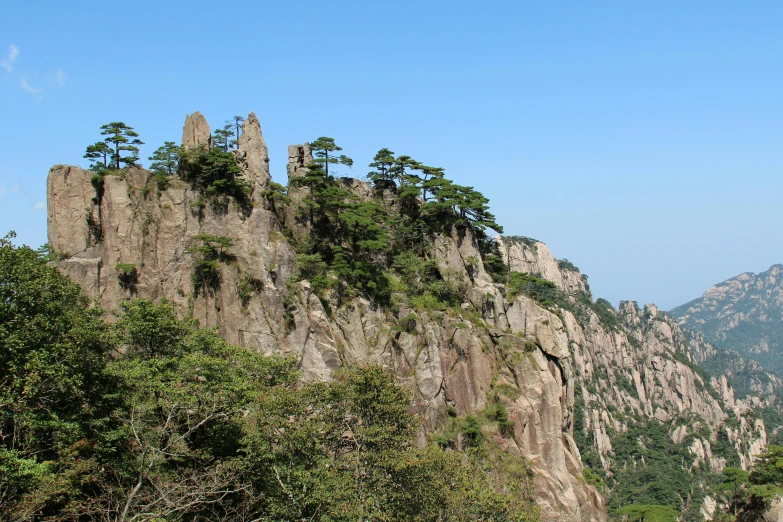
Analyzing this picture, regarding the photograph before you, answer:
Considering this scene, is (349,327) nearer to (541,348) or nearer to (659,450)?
(541,348)

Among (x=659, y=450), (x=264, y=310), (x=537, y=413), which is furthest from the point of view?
(x=659, y=450)

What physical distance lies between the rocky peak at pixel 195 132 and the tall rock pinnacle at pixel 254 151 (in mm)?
2358

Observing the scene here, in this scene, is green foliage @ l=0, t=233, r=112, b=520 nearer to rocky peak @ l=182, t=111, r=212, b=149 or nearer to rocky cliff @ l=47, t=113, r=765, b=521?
rocky cliff @ l=47, t=113, r=765, b=521

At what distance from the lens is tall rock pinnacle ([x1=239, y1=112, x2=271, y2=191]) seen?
44000mm

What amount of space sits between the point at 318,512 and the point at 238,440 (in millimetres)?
4915

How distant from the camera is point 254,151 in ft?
146

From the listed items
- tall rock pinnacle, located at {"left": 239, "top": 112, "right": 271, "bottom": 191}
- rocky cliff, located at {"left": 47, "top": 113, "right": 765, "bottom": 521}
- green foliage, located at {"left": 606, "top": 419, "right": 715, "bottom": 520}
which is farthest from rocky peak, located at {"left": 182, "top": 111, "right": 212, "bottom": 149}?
green foliage, located at {"left": 606, "top": 419, "right": 715, "bottom": 520}

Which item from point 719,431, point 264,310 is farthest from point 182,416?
point 719,431

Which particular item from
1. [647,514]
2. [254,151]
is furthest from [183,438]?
[647,514]

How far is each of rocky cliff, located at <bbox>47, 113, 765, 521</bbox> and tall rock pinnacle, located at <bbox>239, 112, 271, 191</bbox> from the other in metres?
0.08

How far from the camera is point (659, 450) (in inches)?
5546

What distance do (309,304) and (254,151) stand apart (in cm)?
1169

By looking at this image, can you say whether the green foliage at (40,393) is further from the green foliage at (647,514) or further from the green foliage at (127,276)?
the green foliage at (647,514)

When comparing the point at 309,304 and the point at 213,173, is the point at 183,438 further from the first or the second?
the point at 213,173
